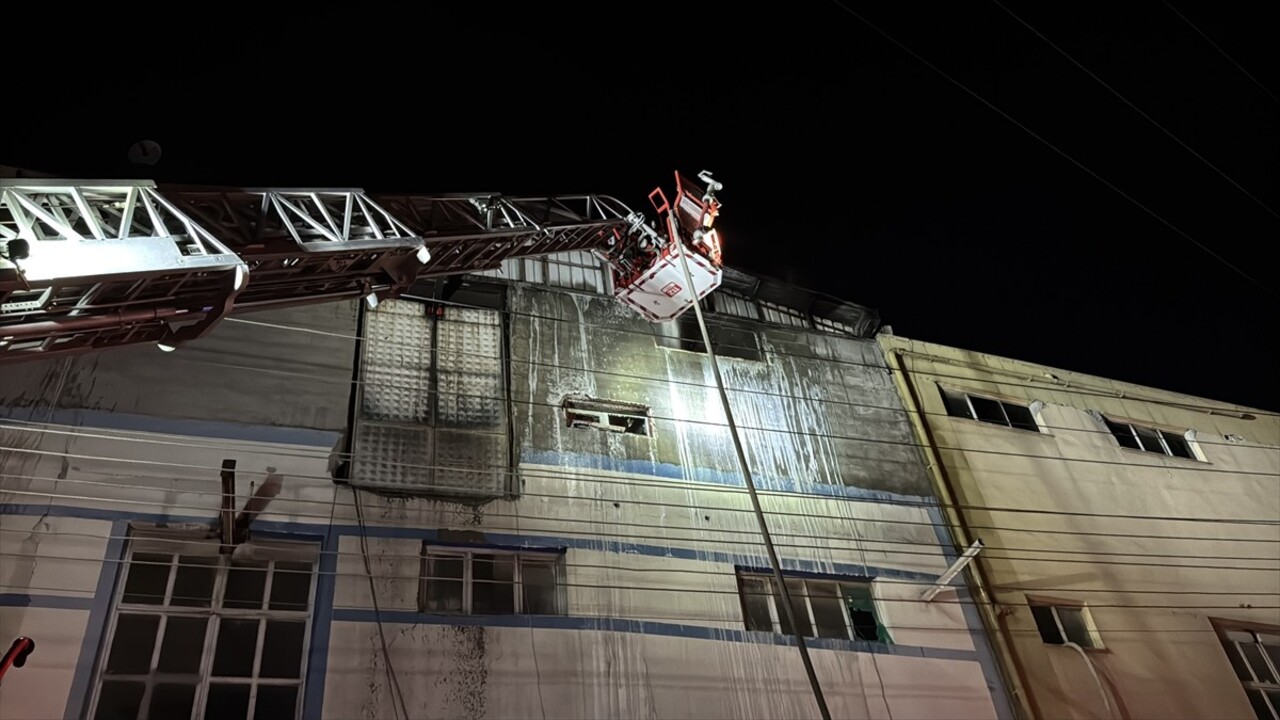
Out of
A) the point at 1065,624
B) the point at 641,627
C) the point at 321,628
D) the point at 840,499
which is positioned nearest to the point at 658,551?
the point at 641,627

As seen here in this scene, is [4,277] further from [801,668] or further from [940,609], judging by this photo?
[940,609]

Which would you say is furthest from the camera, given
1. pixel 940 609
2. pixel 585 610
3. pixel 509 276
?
pixel 509 276

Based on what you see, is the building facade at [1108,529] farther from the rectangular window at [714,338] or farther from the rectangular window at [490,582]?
the rectangular window at [490,582]

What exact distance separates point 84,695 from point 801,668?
6.89 m

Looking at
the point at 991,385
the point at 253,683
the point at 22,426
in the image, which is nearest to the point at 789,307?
the point at 991,385

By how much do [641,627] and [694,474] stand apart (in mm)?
2267

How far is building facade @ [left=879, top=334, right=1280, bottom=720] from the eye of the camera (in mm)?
10633

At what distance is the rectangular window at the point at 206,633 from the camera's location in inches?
277

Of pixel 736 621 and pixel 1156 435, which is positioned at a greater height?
pixel 1156 435

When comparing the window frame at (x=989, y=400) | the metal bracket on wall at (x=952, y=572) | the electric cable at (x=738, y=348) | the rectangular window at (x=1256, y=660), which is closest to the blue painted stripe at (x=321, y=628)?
the electric cable at (x=738, y=348)

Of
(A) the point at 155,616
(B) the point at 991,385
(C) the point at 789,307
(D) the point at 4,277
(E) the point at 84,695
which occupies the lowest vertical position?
(E) the point at 84,695

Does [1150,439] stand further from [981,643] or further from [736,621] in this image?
[736,621]

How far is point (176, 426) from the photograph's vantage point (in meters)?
8.33

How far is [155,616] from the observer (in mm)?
7375
